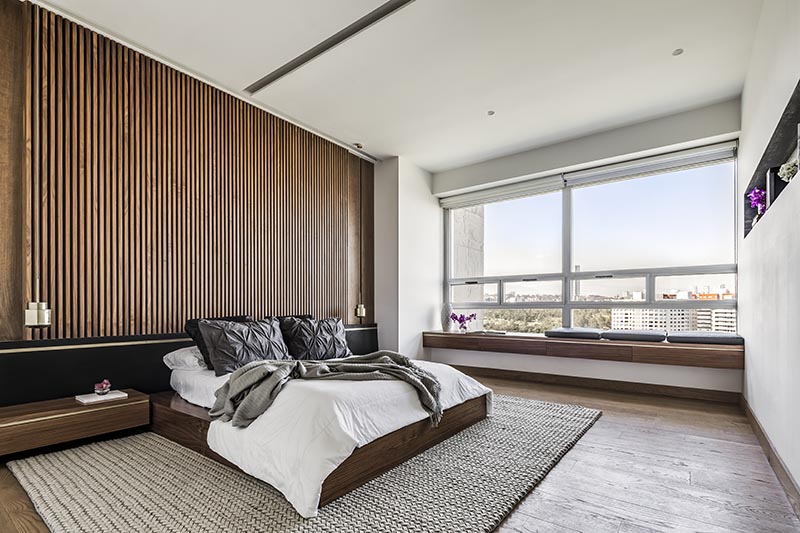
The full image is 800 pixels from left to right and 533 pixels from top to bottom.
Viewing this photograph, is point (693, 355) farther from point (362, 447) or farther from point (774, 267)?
point (362, 447)

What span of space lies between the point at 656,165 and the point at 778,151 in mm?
2199

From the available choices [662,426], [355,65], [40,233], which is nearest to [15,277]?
[40,233]

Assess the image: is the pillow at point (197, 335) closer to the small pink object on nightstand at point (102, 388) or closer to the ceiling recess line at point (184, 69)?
the small pink object on nightstand at point (102, 388)

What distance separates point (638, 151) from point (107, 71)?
16.9 feet

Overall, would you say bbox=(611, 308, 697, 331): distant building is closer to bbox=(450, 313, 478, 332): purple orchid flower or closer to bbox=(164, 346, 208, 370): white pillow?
bbox=(450, 313, 478, 332): purple orchid flower

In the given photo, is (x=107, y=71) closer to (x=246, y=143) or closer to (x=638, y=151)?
(x=246, y=143)

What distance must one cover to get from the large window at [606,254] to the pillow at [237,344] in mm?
3550

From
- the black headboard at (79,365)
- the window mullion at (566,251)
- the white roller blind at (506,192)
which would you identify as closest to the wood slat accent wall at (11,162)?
the black headboard at (79,365)

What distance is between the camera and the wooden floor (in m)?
1.95

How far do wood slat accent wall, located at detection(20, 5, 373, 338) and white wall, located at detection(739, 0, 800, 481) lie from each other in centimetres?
408

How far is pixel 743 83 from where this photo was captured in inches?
156

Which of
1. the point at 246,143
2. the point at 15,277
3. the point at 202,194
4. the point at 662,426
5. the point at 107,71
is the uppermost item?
the point at 107,71

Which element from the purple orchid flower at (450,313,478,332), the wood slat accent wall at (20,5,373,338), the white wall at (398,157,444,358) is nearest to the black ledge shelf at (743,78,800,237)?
the purple orchid flower at (450,313,478,332)

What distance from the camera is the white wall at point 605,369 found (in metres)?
4.24
